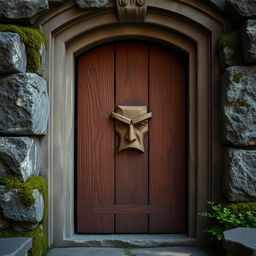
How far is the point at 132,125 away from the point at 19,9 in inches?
41.0

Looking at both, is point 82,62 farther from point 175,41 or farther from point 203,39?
point 203,39

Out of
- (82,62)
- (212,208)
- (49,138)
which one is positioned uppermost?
(82,62)

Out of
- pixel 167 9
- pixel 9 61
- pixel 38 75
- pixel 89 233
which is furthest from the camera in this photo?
pixel 89 233

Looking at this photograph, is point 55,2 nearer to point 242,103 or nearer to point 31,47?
point 31,47

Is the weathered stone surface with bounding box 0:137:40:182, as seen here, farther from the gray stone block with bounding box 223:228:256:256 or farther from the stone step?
the gray stone block with bounding box 223:228:256:256

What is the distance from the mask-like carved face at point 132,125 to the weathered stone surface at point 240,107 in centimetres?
57

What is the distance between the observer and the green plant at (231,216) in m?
1.97

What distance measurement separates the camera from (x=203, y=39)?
227cm

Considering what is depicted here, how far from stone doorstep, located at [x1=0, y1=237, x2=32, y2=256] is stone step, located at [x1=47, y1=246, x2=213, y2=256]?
48 cm

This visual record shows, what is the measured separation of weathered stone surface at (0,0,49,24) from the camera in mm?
2000

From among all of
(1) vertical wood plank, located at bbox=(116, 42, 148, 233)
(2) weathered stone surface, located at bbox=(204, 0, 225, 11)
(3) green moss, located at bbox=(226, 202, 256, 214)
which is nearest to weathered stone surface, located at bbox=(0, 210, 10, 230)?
(1) vertical wood plank, located at bbox=(116, 42, 148, 233)

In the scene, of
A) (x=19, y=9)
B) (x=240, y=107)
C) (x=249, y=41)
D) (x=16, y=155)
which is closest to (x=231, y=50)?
(x=249, y=41)

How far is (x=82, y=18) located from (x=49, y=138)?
845mm

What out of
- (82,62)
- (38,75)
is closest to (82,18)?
(82,62)
